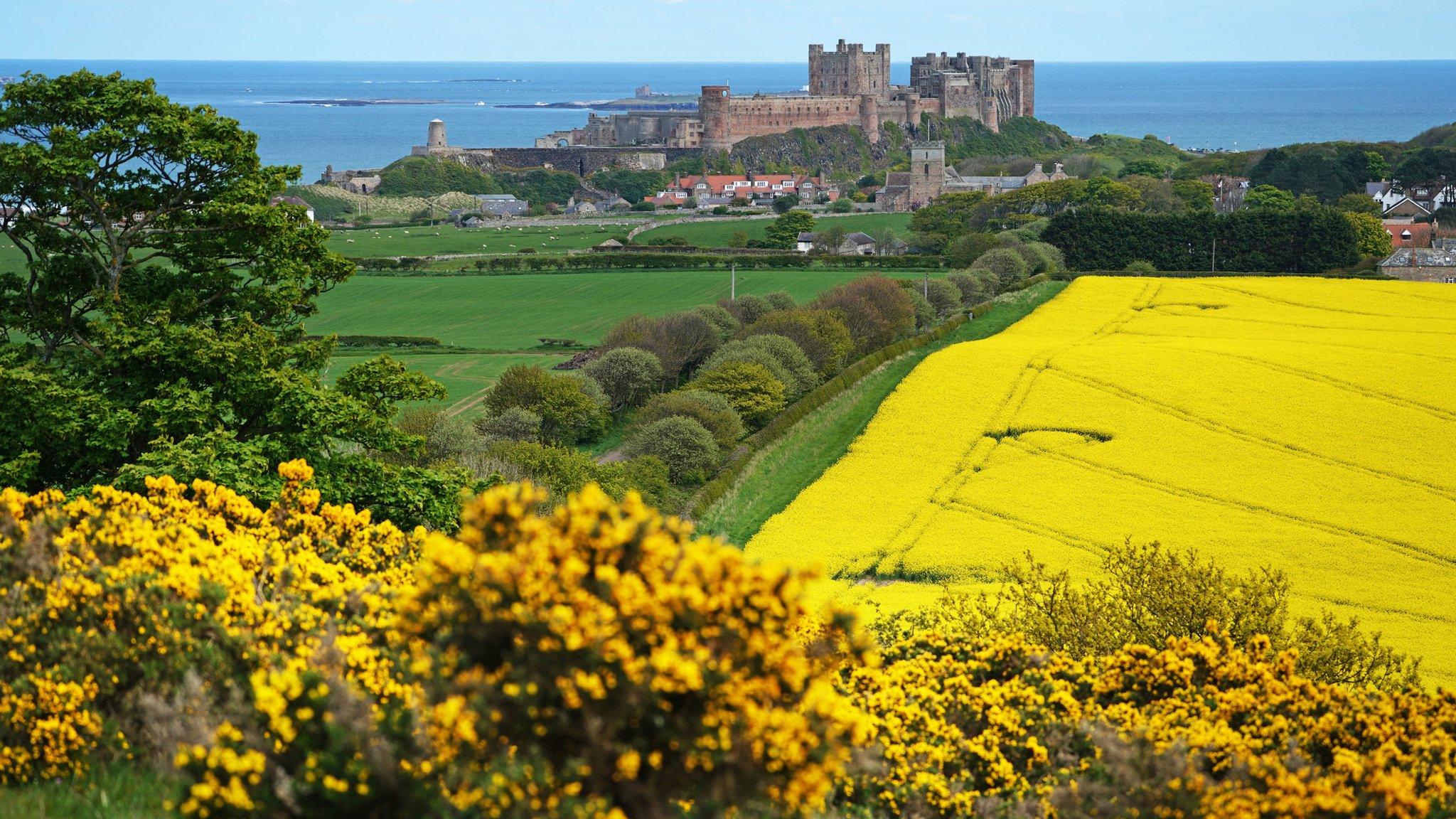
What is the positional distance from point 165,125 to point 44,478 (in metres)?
A: 4.61

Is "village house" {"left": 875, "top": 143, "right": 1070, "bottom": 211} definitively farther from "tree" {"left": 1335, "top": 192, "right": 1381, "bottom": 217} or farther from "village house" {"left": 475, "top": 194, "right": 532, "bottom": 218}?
"tree" {"left": 1335, "top": 192, "right": 1381, "bottom": 217}

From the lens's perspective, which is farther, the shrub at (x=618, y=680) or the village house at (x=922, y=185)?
the village house at (x=922, y=185)

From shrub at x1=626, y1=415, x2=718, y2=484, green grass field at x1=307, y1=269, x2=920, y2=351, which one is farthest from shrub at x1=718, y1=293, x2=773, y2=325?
shrub at x1=626, y1=415, x2=718, y2=484

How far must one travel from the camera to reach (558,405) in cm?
4128

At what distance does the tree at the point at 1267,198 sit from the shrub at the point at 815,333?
49818 millimetres

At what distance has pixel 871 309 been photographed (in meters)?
54.9

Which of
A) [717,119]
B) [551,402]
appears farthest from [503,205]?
[551,402]

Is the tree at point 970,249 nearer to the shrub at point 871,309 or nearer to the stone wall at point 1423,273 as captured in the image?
the stone wall at point 1423,273

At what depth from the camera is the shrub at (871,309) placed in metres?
53.9

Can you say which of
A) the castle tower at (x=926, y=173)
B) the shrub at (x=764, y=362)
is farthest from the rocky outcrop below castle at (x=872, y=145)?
the shrub at (x=764, y=362)

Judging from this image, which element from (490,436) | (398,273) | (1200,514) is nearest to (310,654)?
(1200,514)

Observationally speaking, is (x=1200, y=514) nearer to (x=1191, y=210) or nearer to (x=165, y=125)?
(x=165, y=125)

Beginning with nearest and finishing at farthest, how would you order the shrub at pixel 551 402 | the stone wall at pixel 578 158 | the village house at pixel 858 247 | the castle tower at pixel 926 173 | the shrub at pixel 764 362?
the shrub at pixel 551 402
the shrub at pixel 764 362
the village house at pixel 858 247
the castle tower at pixel 926 173
the stone wall at pixel 578 158

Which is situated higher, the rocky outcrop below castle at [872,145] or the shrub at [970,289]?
the rocky outcrop below castle at [872,145]
